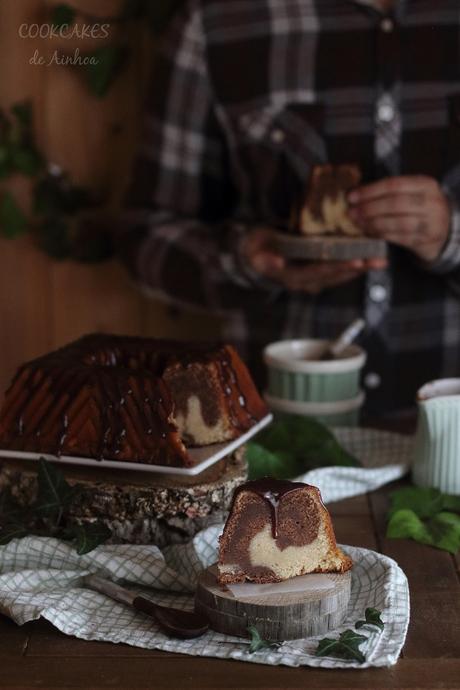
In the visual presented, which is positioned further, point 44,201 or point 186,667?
point 44,201

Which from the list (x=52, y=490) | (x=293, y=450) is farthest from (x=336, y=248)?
(x=52, y=490)

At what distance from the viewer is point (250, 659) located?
1.06 meters

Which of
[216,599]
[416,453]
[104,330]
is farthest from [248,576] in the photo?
[104,330]

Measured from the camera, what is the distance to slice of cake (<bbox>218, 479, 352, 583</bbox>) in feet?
3.67

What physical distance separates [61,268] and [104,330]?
172 millimetres

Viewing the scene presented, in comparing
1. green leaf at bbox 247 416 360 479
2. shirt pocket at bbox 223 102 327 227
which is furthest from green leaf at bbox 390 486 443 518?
shirt pocket at bbox 223 102 327 227

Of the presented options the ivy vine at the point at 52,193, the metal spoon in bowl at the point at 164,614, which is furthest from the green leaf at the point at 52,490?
the ivy vine at the point at 52,193

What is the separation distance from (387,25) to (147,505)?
46.0 inches

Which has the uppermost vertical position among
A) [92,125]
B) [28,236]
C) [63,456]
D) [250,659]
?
[92,125]

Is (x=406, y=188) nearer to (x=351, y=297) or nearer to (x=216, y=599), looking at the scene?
(x=351, y=297)

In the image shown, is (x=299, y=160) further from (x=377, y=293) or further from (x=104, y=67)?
(x=104, y=67)

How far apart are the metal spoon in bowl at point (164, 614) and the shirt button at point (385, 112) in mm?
1206

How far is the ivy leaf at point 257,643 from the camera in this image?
1.06m

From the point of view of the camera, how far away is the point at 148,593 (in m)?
1.22
